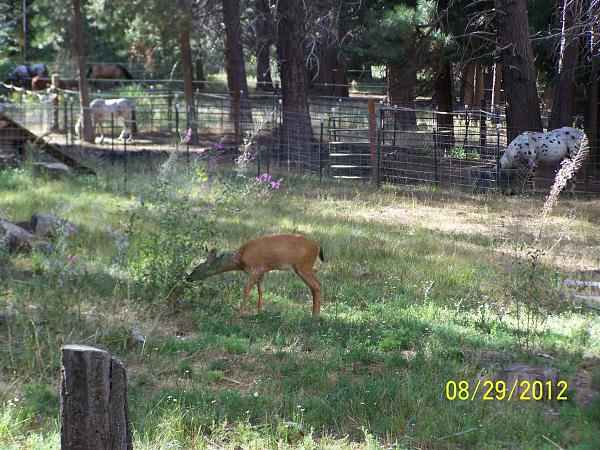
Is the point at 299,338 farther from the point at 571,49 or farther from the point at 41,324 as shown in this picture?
the point at 571,49

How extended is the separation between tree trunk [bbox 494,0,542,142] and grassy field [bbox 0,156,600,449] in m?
6.71

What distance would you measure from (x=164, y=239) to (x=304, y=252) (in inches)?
53.9

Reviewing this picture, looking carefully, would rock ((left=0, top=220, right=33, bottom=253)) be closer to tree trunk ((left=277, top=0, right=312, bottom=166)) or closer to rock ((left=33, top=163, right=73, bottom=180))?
rock ((left=33, top=163, right=73, bottom=180))

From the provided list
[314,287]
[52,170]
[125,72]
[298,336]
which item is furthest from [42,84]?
[298,336]

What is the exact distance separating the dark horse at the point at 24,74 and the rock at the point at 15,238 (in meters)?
25.2

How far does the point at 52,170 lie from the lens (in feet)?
54.1

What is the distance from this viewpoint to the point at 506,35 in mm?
17781

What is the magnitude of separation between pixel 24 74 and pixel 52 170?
21049 millimetres

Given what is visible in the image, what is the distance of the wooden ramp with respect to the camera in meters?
17.5

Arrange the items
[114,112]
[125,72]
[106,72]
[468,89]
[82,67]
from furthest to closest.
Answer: [125,72]
[106,72]
[468,89]
[114,112]
[82,67]

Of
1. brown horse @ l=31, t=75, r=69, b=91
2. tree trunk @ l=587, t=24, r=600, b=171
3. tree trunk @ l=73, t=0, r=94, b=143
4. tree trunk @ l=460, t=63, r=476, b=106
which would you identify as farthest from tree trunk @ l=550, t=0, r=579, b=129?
brown horse @ l=31, t=75, r=69, b=91

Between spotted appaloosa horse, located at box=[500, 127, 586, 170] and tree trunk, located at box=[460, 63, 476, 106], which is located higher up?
tree trunk, located at box=[460, 63, 476, 106]

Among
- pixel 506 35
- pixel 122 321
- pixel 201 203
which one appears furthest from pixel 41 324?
pixel 506 35

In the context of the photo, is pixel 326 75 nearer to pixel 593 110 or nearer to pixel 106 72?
pixel 106 72
